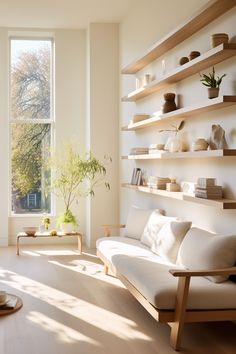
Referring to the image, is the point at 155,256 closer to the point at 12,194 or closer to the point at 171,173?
the point at 171,173

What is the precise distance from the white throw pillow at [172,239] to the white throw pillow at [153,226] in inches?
13.1

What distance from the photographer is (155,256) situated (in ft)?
16.9

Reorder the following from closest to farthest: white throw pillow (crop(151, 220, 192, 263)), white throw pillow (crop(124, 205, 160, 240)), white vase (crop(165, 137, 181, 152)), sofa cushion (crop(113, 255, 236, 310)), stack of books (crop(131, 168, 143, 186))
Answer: sofa cushion (crop(113, 255, 236, 310)) → white throw pillow (crop(151, 220, 192, 263)) → white vase (crop(165, 137, 181, 152)) → white throw pillow (crop(124, 205, 160, 240)) → stack of books (crop(131, 168, 143, 186))

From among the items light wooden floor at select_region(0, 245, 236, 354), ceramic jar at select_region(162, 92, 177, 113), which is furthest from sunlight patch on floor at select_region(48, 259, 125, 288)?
ceramic jar at select_region(162, 92, 177, 113)

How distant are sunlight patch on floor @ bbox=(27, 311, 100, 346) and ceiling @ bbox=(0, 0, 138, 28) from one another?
4.52m

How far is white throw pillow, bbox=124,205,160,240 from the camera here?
6.21 meters

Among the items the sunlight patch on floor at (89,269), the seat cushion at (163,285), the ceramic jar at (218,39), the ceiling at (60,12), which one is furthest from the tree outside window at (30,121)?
the ceramic jar at (218,39)

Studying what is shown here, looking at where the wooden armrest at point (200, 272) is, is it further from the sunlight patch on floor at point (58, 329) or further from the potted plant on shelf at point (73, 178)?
the potted plant on shelf at point (73, 178)

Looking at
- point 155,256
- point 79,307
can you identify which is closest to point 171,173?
point 155,256

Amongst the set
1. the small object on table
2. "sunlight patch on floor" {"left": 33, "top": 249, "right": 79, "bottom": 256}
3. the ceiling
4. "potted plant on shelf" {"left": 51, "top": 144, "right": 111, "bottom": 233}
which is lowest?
"sunlight patch on floor" {"left": 33, "top": 249, "right": 79, "bottom": 256}

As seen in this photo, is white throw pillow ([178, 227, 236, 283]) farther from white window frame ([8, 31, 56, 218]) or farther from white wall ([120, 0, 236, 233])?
white window frame ([8, 31, 56, 218])

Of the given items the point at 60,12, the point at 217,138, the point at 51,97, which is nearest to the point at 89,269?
the point at 217,138

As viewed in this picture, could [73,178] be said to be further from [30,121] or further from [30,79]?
[30,79]

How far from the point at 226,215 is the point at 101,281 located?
198 cm
